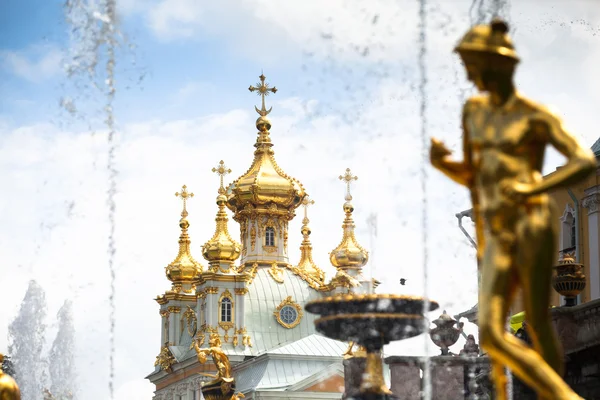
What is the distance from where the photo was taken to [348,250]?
69.2 m

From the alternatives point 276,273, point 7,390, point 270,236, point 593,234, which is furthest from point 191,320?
point 7,390

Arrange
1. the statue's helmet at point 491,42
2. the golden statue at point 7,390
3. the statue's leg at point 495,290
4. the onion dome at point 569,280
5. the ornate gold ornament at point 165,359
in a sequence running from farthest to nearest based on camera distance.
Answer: the ornate gold ornament at point 165,359 → the onion dome at point 569,280 → the golden statue at point 7,390 → the statue's helmet at point 491,42 → the statue's leg at point 495,290

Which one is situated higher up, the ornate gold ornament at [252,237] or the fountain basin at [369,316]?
the ornate gold ornament at [252,237]

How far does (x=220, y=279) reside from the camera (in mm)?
66875

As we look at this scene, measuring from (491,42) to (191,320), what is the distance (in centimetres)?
6127

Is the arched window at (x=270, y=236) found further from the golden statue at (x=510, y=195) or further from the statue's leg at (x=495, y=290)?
the statue's leg at (x=495, y=290)

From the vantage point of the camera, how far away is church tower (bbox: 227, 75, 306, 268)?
71125 mm

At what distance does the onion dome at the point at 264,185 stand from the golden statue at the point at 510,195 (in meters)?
60.7

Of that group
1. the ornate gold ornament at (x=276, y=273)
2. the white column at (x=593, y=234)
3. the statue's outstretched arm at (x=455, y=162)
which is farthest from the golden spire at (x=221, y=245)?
the statue's outstretched arm at (x=455, y=162)

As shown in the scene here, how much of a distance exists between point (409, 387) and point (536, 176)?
39.8ft

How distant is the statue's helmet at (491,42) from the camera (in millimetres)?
9680

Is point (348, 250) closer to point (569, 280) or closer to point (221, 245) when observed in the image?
point (221, 245)

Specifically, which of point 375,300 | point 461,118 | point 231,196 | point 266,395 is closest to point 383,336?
point 375,300

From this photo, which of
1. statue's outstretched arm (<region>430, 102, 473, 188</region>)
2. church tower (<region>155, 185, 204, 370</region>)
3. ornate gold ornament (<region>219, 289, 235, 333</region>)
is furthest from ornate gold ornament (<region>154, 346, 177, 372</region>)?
statue's outstretched arm (<region>430, 102, 473, 188</region>)
